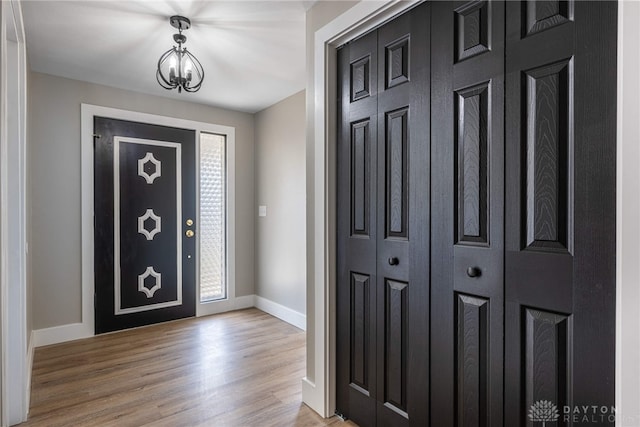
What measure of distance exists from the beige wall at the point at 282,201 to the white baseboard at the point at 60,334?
175 centimetres

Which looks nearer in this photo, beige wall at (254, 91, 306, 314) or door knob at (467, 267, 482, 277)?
door knob at (467, 267, 482, 277)

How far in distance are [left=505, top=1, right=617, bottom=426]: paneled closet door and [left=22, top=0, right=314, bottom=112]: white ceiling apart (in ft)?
4.61

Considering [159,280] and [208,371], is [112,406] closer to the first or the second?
[208,371]

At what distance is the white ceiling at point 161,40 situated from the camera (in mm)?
2102

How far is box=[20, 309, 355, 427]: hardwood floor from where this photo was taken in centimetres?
203

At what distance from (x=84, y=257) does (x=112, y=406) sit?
63.8 inches

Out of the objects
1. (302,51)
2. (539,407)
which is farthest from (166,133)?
(539,407)

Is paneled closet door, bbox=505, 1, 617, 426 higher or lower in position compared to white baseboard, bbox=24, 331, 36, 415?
higher

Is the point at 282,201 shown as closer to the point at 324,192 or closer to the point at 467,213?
the point at 324,192

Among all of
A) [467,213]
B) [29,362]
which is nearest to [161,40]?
[467,213]

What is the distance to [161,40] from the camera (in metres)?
2.46

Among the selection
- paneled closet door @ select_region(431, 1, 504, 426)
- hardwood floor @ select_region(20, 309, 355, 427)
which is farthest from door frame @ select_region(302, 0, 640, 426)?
paneled closet door @ select_region(431, 1, 504, 426)

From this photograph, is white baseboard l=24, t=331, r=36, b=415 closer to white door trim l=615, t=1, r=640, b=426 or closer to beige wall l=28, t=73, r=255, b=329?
beige wall l=28, t=73, r=255, b=329

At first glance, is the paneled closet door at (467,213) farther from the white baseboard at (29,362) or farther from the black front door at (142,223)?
the black front door at (142,223)
